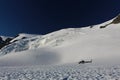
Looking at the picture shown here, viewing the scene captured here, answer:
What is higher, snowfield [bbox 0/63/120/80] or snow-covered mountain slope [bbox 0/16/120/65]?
snow-covered mountain slope [bbox 0/16/120/65]

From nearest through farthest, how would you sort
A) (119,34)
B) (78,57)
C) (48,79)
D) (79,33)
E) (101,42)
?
(48,79), (78,57), (101,42), (119,34), (79,33)

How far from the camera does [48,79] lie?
2041 cm

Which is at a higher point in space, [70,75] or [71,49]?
[71,49]

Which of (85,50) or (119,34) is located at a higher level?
(119,34)

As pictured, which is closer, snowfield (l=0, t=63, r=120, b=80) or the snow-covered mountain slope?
snowfield (l=0, t=63, r=120, b=80)

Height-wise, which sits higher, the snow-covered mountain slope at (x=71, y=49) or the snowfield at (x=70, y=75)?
the snow-covered mountain slope at (x=71, y=49)

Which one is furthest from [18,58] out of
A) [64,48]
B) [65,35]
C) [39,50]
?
[65,35]

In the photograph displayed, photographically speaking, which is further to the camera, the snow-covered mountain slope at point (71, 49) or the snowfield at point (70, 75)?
the snow-covered mountain slope at point (71, 49)

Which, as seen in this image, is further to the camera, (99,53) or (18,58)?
(18,58)

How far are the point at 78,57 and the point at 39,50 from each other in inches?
683

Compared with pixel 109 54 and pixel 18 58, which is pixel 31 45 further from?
pixel 109 54

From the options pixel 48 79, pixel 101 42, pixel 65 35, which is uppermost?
pixel 65 35

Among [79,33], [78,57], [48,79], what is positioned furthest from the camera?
[79,33]

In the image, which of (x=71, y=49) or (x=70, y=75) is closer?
(x=70, y=75)
